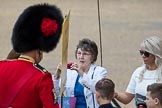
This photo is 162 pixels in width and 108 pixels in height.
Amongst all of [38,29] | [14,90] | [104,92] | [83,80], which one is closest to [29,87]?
[14,90]

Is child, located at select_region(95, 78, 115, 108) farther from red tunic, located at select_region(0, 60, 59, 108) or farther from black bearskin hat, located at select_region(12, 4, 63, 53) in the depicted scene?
red tunic, located at select_region(0, 60, 59, 108)

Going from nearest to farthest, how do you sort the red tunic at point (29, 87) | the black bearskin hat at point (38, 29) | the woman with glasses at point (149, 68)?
1. the red tunic at point (29, 87)
2. the black bearskin hat at point (38, 29)
3. the woman with glasses at point (149, 68)

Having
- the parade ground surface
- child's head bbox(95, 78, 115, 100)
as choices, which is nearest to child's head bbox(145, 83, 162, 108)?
child's head bbox(95, 78, 115, 100)

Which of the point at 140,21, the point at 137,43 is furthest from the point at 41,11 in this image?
the point at 140,21

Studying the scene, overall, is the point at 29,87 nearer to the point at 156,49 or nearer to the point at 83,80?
the point at 83,80

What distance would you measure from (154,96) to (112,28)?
8.97 meters

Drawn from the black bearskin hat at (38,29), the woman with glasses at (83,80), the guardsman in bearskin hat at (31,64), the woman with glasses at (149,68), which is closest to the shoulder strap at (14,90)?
the guardsman in bearskin hat at (31,64)

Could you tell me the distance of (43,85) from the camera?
3975 mm

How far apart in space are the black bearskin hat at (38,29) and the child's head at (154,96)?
0.88 metres

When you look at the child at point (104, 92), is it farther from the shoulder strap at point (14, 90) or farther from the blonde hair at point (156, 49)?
the shoulder strap at point (14, 90)

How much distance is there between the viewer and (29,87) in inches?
157

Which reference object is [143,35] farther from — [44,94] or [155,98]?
[44,94]

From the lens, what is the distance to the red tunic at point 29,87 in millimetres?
3967

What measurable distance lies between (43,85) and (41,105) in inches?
5.9
